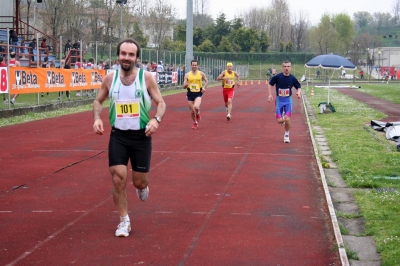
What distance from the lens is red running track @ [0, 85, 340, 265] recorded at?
6.49 m

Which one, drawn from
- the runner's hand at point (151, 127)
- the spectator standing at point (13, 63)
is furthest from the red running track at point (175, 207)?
the spectator standing at point (13, 63)

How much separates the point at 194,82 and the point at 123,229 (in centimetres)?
1243

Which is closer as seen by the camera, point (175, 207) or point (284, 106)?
point (175, 207)

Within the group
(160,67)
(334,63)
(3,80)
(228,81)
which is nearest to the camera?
(3,80)

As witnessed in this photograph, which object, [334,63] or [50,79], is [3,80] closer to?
[50,79]

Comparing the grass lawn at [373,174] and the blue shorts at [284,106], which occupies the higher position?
the blue shorts at [284,106]

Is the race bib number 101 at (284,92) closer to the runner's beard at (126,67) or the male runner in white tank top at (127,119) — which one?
the male runner in white tank top at (127,119)

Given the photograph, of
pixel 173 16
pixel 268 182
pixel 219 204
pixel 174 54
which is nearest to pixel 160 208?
pixel 219 204

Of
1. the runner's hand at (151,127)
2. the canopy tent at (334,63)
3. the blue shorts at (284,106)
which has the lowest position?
the blue shorts at (284,106)

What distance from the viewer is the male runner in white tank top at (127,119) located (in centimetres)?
694

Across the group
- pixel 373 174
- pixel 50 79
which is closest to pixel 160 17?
pixel 50 79

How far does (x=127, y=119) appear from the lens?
275 inches

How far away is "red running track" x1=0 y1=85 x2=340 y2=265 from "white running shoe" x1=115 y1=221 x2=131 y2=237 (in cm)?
8

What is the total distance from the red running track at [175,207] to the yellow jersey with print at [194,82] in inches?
142
